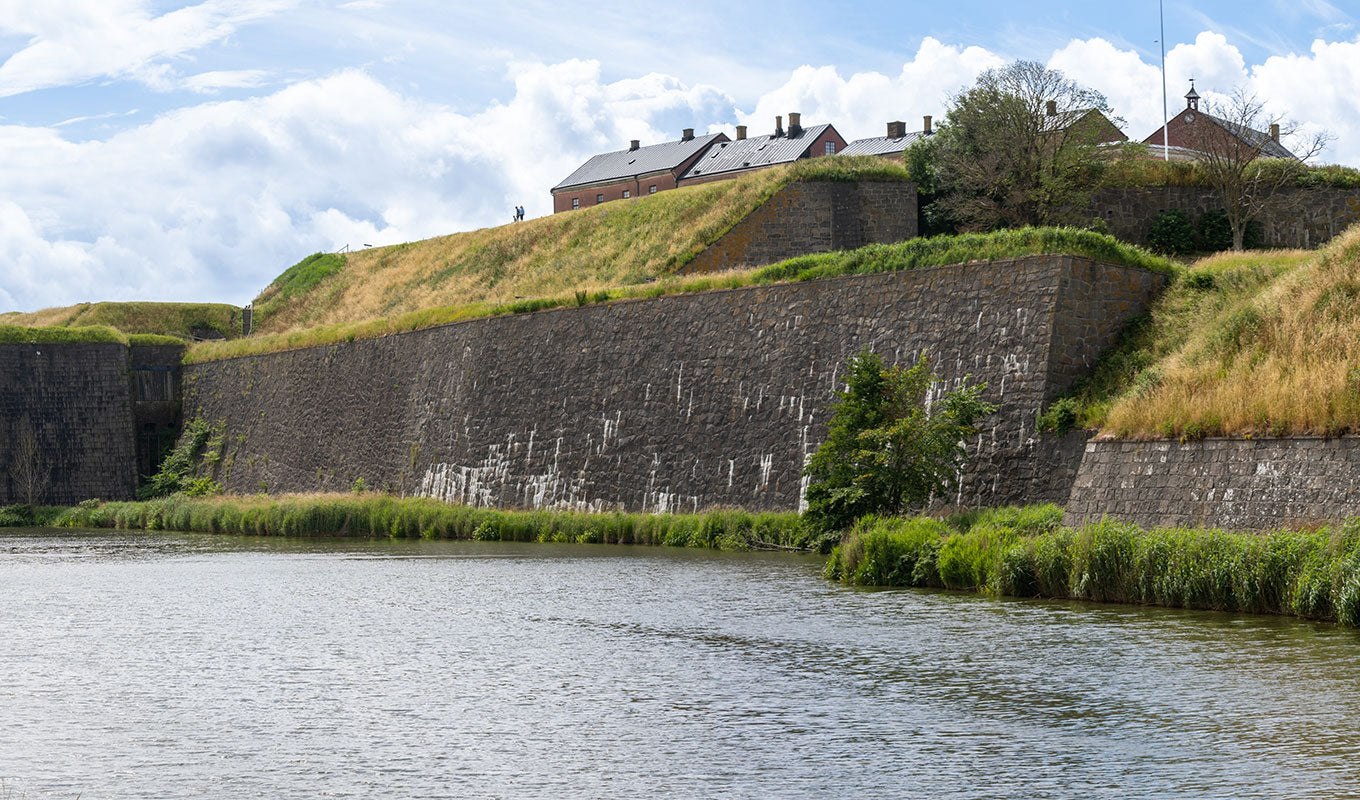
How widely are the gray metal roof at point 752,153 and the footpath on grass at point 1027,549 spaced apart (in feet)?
158

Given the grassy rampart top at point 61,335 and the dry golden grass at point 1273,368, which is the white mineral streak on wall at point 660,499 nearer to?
the dry golden grass at point 1273,368

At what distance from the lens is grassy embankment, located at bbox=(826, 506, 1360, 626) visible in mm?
17500

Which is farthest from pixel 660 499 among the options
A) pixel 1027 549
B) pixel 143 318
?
pixel 143 318

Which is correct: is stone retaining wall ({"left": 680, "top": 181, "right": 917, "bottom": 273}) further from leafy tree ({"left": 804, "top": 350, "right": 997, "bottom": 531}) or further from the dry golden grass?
the dry golden grass

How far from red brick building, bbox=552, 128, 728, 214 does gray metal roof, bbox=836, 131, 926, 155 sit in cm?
1020

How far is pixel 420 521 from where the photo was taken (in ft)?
133

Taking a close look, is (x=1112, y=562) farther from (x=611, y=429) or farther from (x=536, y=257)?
(x=536, y=257)

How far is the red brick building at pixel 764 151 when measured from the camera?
8375cm

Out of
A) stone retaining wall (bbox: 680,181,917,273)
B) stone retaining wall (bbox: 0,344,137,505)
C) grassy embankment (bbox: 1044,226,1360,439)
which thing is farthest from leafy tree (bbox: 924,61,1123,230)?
stone retaining wall (bbox: 0,344,137,505)

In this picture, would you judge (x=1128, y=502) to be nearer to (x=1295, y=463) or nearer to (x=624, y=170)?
(x=1295, y=463)

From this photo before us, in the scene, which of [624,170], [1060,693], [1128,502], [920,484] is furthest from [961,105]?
[624,170]

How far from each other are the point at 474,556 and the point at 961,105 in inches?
900

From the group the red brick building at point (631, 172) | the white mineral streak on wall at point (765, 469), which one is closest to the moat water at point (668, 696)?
the white mineral streak on wall at point (765, 469)

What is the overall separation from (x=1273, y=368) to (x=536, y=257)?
126 feet
